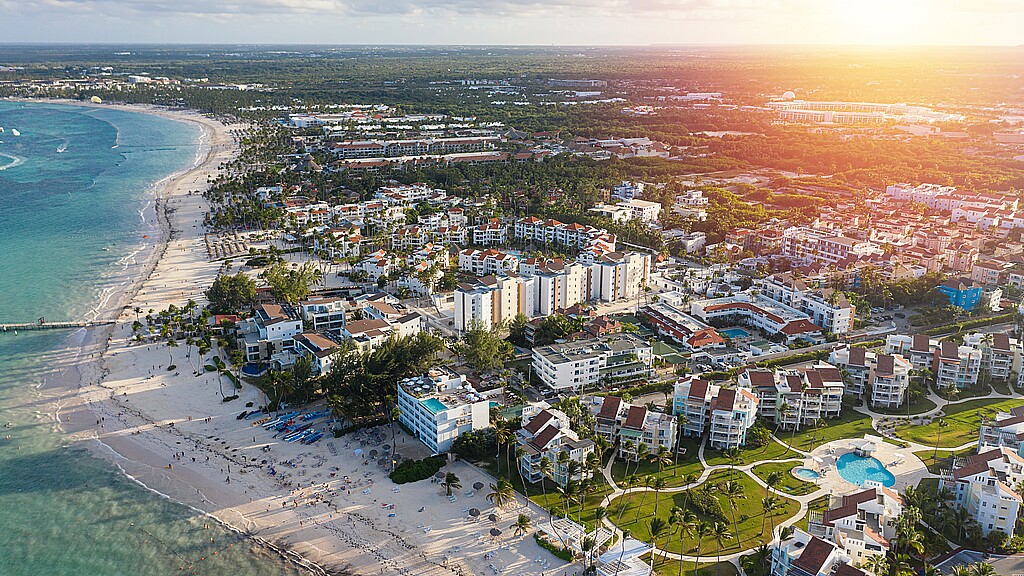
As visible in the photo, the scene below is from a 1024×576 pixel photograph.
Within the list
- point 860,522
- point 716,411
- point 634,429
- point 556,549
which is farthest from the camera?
point 716,411

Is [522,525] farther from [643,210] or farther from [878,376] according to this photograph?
[643,210]

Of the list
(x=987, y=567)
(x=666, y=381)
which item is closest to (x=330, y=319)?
(x=666, y=381)

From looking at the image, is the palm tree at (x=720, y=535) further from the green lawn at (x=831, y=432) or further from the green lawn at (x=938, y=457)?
the green lawn at (x=938, y=457)

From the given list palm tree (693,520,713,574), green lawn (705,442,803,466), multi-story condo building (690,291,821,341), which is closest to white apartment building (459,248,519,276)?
multi-story condo building (690,291,821,341)

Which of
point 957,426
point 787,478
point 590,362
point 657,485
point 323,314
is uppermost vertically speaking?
point 323,314

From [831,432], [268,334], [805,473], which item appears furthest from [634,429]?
[268,334]

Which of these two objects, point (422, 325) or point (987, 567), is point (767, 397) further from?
point (422, 325)
